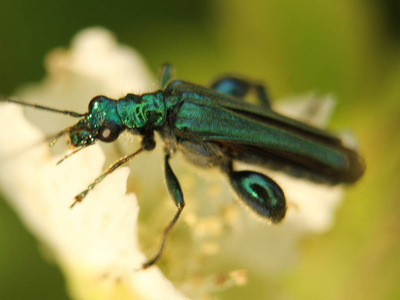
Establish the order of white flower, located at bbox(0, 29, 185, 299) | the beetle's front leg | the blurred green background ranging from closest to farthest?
white flower, located at bbox(0, 29, 185, 299) < the beetle's front leg < the blurred green background

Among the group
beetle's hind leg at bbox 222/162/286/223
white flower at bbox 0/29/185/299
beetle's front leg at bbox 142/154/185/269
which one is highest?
beetle's hind leg at bbox 222/162/286/223

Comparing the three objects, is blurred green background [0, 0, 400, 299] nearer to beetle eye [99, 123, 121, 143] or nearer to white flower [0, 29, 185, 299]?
white flower [0, 29, 185, 299]

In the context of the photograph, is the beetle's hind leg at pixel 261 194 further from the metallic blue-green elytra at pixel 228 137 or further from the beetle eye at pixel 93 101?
the beetle eye at pixel 93 101

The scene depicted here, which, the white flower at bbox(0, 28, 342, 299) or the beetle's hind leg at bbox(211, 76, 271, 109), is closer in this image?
the white flower at bbox(0, 28, 342, 299)

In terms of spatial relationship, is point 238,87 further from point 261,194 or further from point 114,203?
point 114,203

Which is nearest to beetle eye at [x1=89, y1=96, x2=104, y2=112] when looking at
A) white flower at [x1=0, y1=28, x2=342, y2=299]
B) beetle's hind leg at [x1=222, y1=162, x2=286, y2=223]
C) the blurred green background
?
white flower at [x1=0, y1=28, x2=342, y2=299]

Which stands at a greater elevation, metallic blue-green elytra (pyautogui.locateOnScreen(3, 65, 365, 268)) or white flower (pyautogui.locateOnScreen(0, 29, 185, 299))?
metallic blue-green elytra (pyautogui.locateOnScreen(3, 65, 365, 268))

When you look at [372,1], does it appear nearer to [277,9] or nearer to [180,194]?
[277,9]

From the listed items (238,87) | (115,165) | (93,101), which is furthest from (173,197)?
(238,87)
